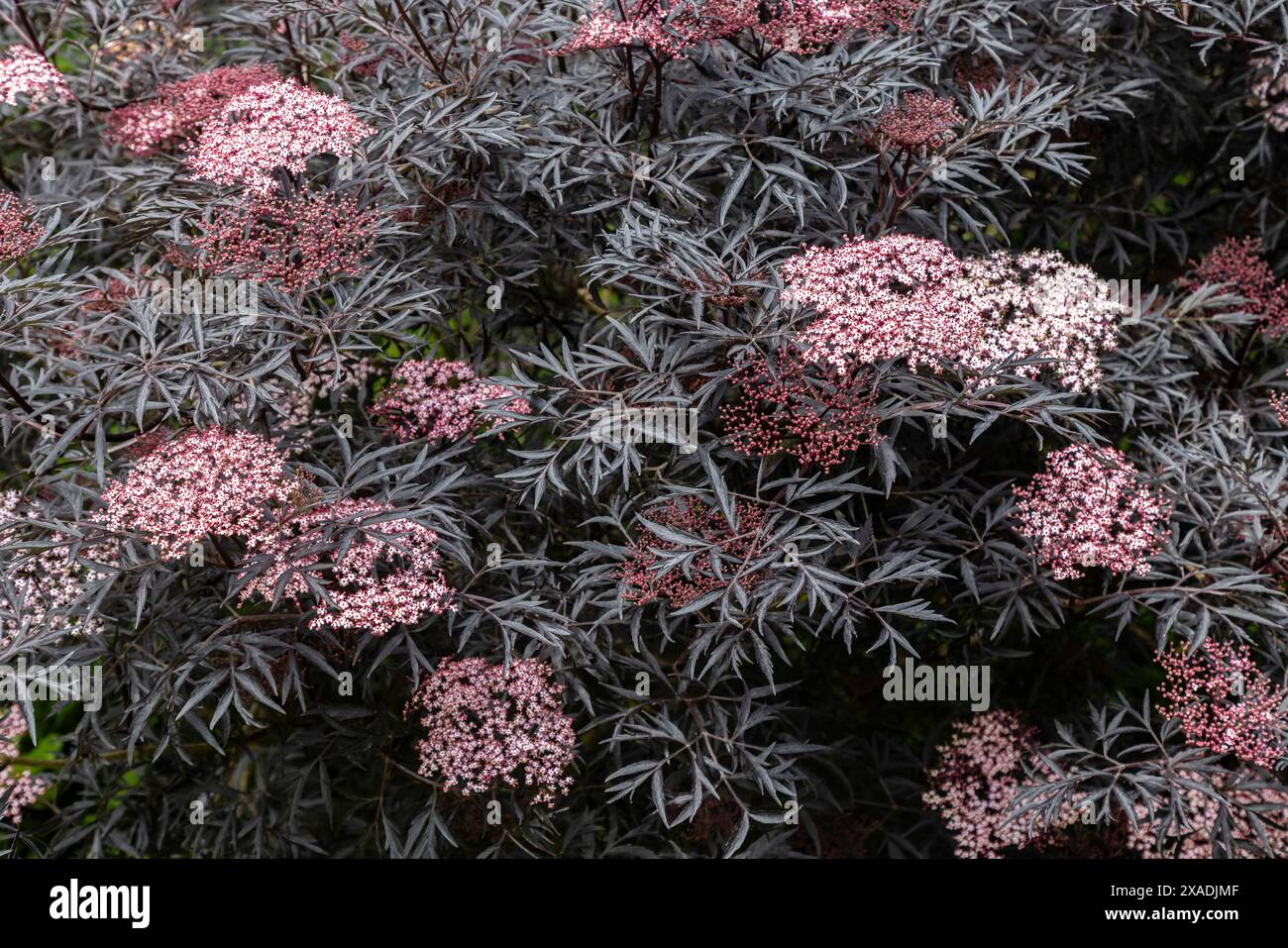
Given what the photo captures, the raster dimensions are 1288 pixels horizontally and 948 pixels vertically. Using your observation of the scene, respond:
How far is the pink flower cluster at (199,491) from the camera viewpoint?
2820 mm

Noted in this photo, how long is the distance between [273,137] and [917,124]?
1.84 m

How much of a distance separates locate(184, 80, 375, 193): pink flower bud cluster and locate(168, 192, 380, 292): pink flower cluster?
10 cm

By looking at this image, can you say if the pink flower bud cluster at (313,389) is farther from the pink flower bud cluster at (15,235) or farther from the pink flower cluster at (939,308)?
the pink flower cluster at (939,308)

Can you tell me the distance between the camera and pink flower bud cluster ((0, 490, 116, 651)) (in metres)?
3.04

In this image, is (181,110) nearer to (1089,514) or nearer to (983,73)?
(983,73)

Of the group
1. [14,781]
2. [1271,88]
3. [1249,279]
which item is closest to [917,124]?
[1249,279]

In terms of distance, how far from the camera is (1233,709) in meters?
3.14

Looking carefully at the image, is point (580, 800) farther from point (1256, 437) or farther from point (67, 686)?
point (1256, 437)

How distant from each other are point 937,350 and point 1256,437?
1.62 metres

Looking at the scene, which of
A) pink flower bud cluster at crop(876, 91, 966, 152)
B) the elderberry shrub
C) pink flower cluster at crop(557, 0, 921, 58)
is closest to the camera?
the elderberry shrub

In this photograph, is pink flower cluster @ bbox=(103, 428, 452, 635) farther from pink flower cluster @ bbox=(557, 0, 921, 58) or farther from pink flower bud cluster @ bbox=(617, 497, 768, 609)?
pink flower cluster @ bbox=(557, 0, 921, 58)

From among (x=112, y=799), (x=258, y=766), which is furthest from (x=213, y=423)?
(x=112, y=799)

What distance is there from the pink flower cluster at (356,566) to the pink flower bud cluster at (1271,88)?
3.22m

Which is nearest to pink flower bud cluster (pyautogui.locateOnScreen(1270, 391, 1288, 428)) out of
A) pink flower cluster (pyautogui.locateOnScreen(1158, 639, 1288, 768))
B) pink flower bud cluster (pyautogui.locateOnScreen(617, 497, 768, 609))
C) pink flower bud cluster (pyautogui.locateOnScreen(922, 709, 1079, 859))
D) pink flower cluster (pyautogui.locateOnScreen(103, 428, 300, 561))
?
pink flower cluster (pyautogui.locateOnScreen(1158, 639, 1288, 768))
